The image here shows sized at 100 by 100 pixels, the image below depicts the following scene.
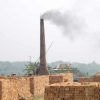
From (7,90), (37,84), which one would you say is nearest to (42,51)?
(37,84)

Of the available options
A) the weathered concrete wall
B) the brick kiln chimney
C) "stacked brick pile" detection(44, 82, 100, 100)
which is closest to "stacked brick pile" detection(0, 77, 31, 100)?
the weathered concrete wall

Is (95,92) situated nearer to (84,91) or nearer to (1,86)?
(84,91)

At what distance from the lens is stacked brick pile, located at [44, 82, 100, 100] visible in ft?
20.1

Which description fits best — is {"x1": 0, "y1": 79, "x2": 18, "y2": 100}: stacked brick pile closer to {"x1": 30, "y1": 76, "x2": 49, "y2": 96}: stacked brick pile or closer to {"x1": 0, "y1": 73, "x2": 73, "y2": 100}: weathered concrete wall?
{"x1": 0, "y1": 73, "x2": 73, "y2": 100}: weathered concrete wall

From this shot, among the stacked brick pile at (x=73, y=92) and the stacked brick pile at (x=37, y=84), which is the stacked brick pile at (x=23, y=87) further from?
the stacked brick pile at (x=73, y=92)

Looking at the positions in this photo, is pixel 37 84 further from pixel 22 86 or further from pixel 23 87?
pixel 22 86

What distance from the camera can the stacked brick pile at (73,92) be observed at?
6129 millimetres

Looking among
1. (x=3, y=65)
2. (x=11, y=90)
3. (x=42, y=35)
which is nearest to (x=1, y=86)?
(x=11, y=90)

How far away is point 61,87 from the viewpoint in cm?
632

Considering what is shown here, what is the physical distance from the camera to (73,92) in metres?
6.24

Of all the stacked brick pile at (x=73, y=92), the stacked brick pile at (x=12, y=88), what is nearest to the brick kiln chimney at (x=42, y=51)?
the stacked brick pile at (x=12, y=88)

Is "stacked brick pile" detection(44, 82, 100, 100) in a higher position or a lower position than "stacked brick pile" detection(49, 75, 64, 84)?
higher

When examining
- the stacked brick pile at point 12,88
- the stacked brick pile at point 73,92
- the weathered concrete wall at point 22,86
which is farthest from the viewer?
the weathered concrete wall at point 22,86

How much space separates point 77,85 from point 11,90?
826 cm
